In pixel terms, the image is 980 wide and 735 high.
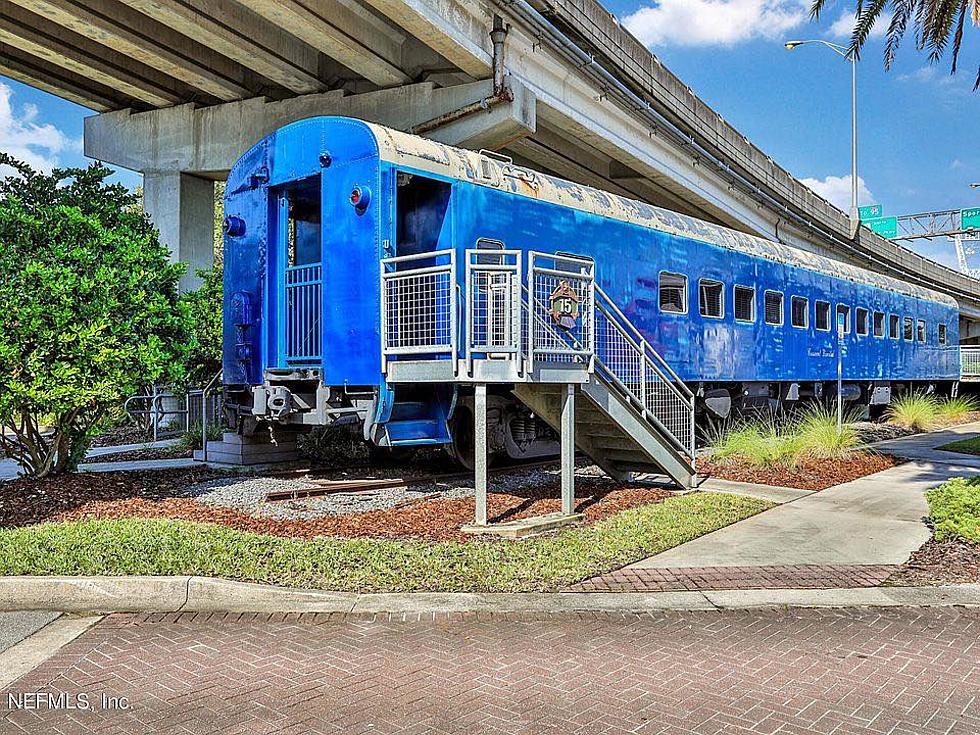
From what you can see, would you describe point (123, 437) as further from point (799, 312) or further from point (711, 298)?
point (799, 312)

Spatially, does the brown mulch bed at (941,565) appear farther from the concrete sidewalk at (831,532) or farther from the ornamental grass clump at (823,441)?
the ornamental grass clump at (823,441)

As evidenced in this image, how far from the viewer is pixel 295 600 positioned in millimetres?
5922

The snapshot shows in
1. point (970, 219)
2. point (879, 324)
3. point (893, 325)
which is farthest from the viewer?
point (970, 219)

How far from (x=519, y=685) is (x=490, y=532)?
11.0 feet

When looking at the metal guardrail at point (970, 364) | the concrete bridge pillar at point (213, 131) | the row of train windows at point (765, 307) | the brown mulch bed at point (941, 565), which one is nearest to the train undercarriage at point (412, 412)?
the row of train windows at point (765, 307)

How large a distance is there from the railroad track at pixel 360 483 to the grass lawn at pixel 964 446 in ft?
29.2

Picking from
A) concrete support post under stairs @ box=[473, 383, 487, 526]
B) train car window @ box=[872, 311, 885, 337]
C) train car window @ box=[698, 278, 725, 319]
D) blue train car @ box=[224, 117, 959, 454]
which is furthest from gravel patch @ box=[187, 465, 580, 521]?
train car window @ box=[872, 311, 885, 337]

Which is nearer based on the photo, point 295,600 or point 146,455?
point 295,600

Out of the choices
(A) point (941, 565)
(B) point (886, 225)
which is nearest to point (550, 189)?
(A) point (941, 565)

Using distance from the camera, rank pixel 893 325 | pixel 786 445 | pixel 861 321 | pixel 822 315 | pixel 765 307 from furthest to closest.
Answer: pixel 893 325, pixel 861 321, pixel 822 315, pixel 765 307, pixel 786 445

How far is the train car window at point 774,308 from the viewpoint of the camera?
16156 mm

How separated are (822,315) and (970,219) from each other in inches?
1266

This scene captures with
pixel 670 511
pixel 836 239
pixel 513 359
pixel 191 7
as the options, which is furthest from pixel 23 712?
pixel 836 239

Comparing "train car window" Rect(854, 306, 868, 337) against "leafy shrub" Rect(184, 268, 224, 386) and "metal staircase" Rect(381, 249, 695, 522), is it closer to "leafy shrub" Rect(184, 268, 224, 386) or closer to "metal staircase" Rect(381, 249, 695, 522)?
"metal staircase" Rect(381, 249, 695, 522)
